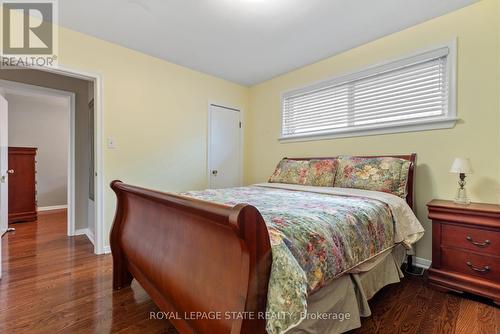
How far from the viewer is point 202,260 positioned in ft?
3.48

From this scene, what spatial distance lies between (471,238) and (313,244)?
1518mm

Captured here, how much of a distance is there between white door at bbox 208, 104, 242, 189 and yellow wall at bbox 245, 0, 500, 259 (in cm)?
162

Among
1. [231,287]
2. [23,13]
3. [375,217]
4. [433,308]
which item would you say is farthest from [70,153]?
[433,308]

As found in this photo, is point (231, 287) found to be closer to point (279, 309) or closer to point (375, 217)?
point (279, 309)

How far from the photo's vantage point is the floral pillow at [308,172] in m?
2.61

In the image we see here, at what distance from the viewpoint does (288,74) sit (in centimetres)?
355

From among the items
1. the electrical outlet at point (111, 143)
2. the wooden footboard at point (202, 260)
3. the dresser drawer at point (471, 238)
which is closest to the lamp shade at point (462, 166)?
the dresser drawer at point (471, 238)

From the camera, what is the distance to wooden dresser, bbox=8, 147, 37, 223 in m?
3.86

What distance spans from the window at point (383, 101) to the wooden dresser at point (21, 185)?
4.36 m

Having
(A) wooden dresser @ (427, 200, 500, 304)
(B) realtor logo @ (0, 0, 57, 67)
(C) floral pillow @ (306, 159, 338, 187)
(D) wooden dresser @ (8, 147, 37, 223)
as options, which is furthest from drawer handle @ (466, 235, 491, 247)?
(D) wooden dresser @ (8, 147, 37, 223)

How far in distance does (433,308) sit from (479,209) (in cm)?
77

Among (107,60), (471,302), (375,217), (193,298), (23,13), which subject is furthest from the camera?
(107,60)

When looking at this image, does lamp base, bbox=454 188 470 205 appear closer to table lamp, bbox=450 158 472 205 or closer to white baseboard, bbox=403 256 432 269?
table lamp, bbox=450 158 472 205

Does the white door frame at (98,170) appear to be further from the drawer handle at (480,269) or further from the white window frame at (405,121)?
the drawer handle at (480,269)
